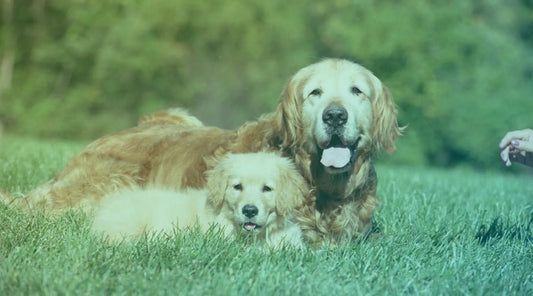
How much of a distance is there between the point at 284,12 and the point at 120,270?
23.0 m

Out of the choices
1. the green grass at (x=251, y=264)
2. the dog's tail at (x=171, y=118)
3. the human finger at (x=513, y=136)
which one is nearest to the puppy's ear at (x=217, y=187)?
the green grass at (x=251, y=264)

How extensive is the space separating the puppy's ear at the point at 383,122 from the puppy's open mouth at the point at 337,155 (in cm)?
24

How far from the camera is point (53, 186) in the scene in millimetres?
5328

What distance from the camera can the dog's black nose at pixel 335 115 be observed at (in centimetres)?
408

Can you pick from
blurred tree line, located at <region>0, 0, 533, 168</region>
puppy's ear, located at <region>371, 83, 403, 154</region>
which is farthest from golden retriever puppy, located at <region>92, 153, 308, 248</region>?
blurred tree line, located at <region>0, 0, 533, 168</region>

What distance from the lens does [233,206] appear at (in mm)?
4148

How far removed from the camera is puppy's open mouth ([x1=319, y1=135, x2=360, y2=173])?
4.25m

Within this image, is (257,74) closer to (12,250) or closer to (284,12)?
(284,12)

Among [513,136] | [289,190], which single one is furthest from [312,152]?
[513,136]

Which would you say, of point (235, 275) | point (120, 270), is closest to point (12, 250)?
point (120, 270)

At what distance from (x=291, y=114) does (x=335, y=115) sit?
463mm

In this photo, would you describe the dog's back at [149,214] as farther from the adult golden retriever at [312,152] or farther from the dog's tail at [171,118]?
the dog's tail at [171,118]

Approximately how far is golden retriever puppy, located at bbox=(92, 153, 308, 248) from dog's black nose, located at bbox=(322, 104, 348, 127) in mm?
403

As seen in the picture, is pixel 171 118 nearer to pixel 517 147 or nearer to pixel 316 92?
pixel 316 92
